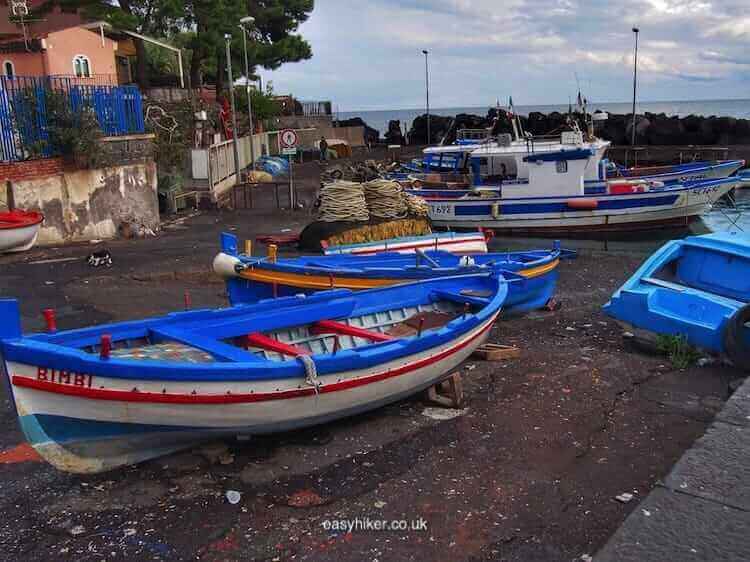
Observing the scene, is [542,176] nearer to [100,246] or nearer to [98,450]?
[100,246]

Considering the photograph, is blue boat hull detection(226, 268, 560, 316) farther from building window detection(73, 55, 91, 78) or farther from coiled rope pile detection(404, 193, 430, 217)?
building window detection(73, 55, 91, 78)

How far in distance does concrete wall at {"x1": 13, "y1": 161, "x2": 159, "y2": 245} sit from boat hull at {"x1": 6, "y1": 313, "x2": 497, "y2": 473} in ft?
31.7

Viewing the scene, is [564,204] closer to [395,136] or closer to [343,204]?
[343,204]

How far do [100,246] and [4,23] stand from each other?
1745 cm

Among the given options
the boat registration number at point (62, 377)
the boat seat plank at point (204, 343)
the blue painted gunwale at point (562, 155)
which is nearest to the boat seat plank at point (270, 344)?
the boat seat plank at point (204, 343)

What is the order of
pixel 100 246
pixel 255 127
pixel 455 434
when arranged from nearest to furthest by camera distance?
pixel 455 434, pixel 100 246, pixel 255 127

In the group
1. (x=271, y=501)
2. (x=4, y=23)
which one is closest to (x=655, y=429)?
(x=271, y=501)

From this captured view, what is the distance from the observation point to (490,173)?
22641mm

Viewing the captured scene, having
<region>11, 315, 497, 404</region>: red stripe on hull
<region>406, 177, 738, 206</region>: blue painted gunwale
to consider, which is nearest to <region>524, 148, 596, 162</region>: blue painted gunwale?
<region>406, 177, 738, 206</region>: blue painted gunwale

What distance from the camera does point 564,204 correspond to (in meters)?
21.0

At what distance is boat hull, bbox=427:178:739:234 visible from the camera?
21156 mm

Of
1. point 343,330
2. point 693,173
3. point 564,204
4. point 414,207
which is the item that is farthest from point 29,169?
point 693,173

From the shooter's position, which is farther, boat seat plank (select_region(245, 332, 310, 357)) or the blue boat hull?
the blue boat hull

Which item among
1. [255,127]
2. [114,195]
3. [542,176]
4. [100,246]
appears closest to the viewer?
[100,246]
